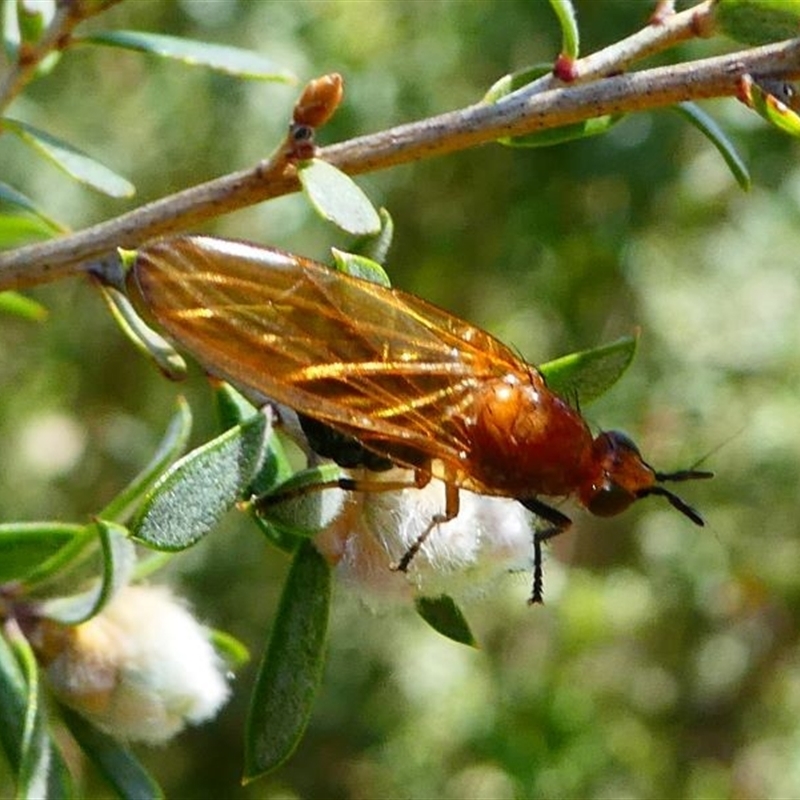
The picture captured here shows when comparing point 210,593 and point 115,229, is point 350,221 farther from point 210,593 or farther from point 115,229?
point 210,593

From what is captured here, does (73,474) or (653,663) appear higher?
(73,474)

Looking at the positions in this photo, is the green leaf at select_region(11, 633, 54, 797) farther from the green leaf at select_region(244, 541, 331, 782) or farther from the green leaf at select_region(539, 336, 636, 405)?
the green leaf at select_region(539, 336, 636, 405)

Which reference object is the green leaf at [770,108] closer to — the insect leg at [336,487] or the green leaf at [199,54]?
the insect leg at [336,487]

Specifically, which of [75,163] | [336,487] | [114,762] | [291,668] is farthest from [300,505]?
[75,163]

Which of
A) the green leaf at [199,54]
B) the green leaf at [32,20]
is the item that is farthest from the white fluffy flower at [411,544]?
the green leaf at [32,20]

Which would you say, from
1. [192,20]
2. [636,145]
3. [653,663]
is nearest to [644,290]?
[636,145]

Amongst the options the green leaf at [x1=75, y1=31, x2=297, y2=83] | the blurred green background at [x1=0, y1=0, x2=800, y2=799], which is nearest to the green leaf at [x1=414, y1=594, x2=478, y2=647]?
the green leaf at [x1=75, y1=31, x2=297, y2=83]
